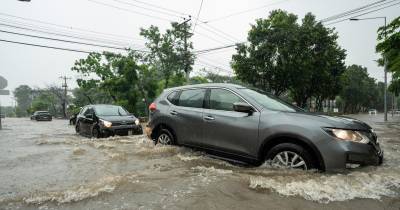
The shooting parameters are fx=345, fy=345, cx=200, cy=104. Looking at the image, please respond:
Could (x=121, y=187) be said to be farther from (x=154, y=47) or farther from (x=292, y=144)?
(x=154, y=47)

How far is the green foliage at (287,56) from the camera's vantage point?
2927 centimetres

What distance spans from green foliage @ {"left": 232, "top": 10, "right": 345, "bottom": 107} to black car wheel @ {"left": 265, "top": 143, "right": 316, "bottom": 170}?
24.3m

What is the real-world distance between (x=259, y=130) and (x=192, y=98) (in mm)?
1872

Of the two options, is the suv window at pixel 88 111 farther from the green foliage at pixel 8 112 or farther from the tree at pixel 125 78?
the green foliage at pixel 8 112

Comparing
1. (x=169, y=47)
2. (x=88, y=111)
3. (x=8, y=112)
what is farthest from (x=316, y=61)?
(x=8, y=112)

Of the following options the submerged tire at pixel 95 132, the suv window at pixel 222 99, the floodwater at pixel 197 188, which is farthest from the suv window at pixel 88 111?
the suv window at pixel 222 99

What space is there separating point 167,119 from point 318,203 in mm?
3823

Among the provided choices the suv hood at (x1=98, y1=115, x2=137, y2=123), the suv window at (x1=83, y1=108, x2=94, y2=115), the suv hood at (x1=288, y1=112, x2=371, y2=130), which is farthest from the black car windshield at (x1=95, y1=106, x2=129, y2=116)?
the suv hood at (x1=288, y1=112, x2=371, y2=130)

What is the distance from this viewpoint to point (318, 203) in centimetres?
388

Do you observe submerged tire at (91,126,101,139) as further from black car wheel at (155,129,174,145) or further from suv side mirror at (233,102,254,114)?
suv side mirror at (233,102,254,114)

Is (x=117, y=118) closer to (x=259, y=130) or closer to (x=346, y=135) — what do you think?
(x=259, y=130)

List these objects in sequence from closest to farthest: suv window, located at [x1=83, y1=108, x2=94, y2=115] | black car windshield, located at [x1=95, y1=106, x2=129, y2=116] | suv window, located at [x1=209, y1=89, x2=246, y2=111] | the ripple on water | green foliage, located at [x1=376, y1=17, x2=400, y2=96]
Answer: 1. the ripple on water
2. suv window, located at [x1=209, y1=89, x2=246, y2=111]
3. green foliage, located at [x1=376, y1=17, x2=400, y2=96]
4. black car windshield, located at [x1=95, y1=106, x2=129, y2=116]
5. suv window, located at [x1=83, y1=108, x2=94, y2=115]

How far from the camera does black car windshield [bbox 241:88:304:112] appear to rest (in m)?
5.61

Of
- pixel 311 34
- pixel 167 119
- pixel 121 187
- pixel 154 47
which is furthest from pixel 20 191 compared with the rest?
pixel 154 47
